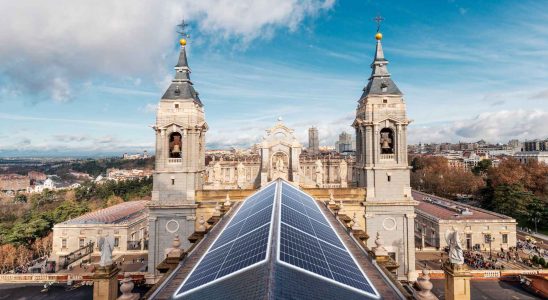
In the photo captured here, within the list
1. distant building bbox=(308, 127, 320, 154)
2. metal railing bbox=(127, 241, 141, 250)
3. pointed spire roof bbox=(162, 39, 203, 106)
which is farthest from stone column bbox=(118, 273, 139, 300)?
distant building bbox=(308, 127, 320, 154)

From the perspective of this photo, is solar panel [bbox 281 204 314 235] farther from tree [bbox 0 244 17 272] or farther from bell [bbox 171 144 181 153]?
tree [bbox 0 244 17 272]

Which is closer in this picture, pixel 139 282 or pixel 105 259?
pixel 105 259

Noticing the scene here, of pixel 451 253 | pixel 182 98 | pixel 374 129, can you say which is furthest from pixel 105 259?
pixel 374 129

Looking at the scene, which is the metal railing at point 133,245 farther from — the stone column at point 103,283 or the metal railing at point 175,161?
the stone column at point 103,283

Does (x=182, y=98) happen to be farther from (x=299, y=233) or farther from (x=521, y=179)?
(x=521, y=179)

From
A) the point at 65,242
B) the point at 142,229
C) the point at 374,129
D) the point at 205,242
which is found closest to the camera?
the point at 205,242

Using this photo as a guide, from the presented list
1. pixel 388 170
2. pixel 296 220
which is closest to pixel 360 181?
pixel 388 170

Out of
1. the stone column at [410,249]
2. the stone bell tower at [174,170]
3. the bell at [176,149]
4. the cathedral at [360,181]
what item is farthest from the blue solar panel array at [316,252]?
the bell at [176,149]

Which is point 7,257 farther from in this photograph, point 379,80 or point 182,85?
point 379,80
